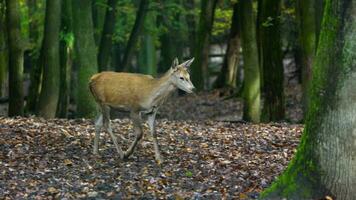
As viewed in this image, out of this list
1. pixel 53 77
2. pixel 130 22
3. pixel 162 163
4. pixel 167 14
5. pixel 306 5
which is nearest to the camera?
pixel 162 163

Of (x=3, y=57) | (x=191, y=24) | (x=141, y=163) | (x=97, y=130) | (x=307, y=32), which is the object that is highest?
(x=191, y=24)

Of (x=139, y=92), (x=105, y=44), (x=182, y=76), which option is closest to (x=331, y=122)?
(x=182, y=76)

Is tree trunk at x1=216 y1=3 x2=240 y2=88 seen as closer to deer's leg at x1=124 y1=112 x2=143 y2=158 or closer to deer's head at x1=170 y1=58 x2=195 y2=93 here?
deer's head at x1=170 y1=58 x2=195 y2=93

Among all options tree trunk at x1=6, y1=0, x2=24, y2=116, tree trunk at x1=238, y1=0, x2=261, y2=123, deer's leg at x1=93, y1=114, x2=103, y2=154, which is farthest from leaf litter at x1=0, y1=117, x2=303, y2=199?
tree trunk at x1=238, y1=0, x2=261, y2=123

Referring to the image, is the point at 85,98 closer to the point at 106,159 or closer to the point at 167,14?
the point at 106,159

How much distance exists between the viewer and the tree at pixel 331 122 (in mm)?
8617

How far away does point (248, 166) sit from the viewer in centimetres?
1172

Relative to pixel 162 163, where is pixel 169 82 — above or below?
above

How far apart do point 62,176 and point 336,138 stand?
173 inches

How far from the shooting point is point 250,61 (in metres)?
19.5

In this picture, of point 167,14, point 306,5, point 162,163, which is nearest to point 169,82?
point 162,163

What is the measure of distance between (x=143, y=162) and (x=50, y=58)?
6.93 metres

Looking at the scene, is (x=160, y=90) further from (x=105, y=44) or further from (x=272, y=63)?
(x=105, y=44)

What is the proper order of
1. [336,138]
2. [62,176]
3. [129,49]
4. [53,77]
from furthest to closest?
1. [129,49]
2. [53,77]
3. [62,176]
4. [336,138]
